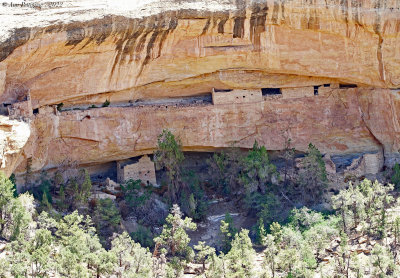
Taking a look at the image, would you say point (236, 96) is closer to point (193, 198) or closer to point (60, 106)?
point (193, 198)

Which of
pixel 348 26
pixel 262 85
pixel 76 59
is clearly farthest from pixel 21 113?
pixel 348 26

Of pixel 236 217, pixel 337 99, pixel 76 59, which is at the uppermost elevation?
pixel 76 59

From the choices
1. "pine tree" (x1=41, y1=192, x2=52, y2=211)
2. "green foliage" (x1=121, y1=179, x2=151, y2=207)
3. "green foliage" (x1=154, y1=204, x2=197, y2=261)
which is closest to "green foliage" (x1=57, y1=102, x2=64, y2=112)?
"green foliage" (x1=121, y1=179, x2=151, y2=207)

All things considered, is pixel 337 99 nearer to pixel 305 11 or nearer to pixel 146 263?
pixel 305 11

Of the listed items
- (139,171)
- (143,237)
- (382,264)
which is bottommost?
(143,237)

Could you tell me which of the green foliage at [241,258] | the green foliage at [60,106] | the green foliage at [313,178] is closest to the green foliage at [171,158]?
the green foliage at [60,106]

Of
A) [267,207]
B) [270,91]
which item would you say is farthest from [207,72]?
[267,207]
